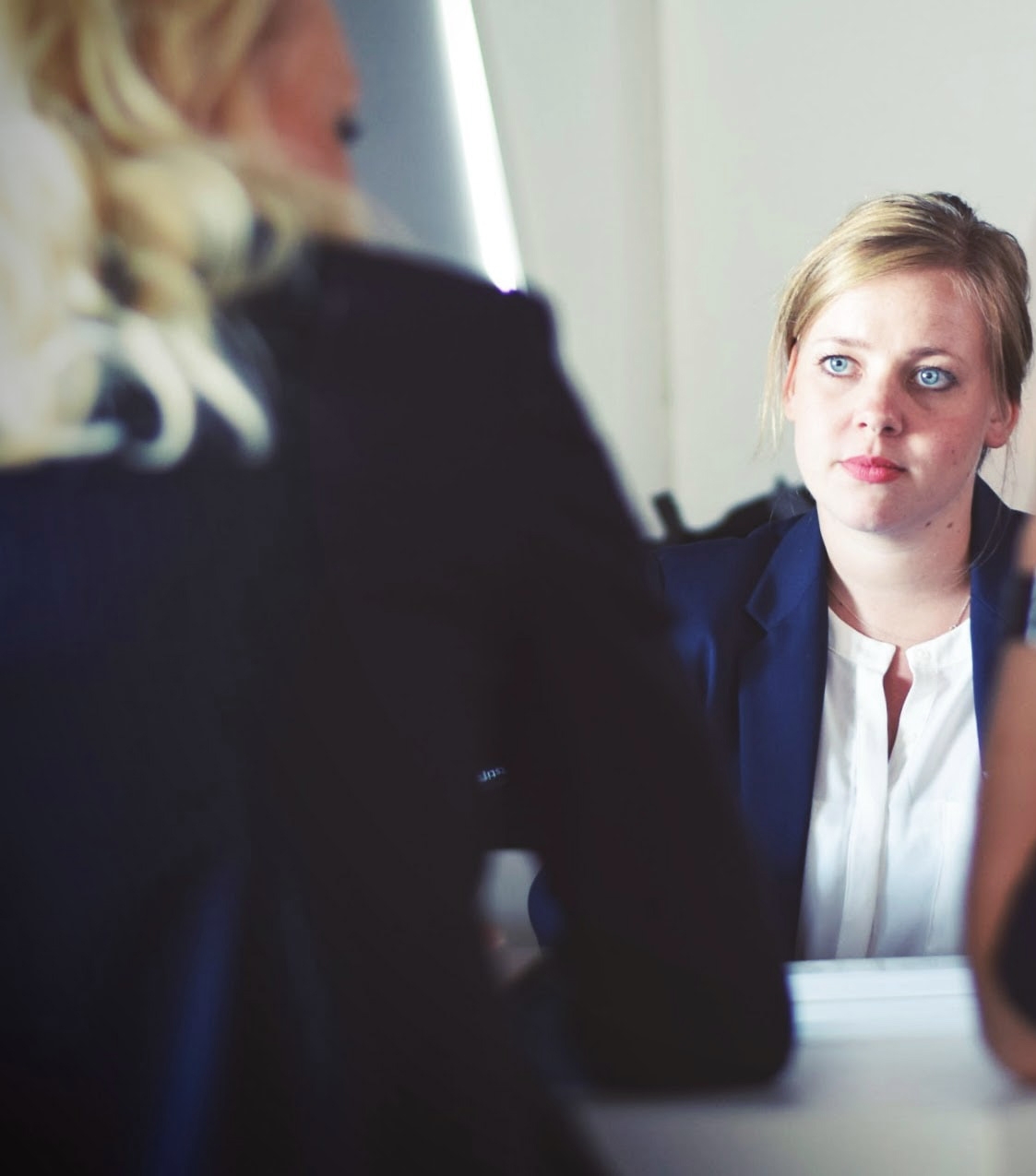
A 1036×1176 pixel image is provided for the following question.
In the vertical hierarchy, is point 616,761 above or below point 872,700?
above

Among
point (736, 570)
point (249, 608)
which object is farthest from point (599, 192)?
point (249, 608)

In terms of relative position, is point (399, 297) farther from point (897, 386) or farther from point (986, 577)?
point (986, 577)

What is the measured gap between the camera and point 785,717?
0.79m

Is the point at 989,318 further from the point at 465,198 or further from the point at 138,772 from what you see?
the point at 138,772

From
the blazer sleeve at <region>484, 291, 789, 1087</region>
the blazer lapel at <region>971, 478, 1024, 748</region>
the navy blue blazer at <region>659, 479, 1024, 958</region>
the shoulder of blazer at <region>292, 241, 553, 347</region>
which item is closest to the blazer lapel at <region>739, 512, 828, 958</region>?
the navy blue blazer at <region>659, 479, 1024, 958</region>

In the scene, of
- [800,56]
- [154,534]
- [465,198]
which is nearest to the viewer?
[154,534]

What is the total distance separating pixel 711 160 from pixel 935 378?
27 cm

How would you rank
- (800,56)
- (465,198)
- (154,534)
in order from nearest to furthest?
(154,534) < (465,198) < (800,56)

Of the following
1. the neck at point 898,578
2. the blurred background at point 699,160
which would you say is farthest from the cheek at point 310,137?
the neck at point 898,578

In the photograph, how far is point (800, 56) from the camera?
0.82 meters

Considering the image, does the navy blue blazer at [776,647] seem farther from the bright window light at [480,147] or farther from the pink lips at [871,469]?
the bright window light at [480,147]

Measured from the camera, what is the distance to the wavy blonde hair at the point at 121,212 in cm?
35

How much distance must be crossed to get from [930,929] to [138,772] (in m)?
0.62

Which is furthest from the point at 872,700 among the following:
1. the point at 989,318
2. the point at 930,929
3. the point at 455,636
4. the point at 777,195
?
the point at 455,636
